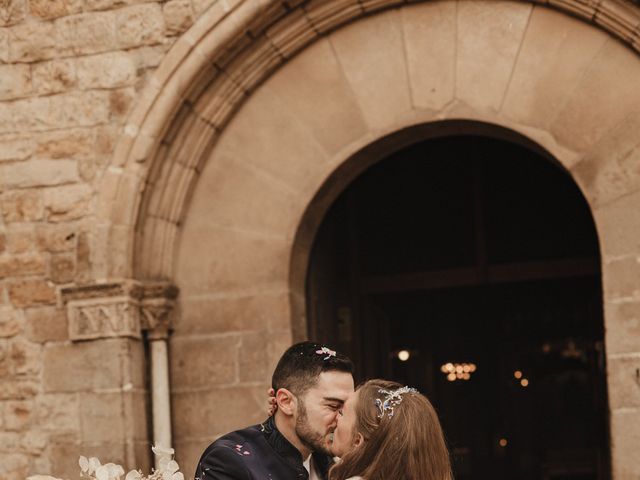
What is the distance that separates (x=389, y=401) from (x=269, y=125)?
389 cm

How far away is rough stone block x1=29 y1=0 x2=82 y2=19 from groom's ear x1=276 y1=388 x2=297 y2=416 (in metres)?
3.50

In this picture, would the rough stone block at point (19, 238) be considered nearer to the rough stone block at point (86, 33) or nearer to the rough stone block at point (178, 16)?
the rough stone block at point (86, 33)

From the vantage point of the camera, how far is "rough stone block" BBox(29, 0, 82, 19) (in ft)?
24.1

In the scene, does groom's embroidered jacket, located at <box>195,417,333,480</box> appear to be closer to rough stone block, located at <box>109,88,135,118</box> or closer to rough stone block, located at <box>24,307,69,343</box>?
rough stone block, located at <box>24,307,69,343</box>

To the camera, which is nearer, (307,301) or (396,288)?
(307,301)

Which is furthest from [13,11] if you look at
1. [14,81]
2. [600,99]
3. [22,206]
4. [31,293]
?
[600,99]

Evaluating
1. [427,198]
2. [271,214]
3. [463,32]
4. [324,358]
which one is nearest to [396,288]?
[427,198]

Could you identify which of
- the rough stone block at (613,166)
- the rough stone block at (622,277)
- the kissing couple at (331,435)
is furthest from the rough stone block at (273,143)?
the kissing couple at (331,435)

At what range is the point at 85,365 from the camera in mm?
7113

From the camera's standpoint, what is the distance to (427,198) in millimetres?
9266

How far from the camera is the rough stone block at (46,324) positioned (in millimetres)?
7184

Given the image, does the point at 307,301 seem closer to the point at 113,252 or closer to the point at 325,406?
the point at 113,252

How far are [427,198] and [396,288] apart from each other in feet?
2.74

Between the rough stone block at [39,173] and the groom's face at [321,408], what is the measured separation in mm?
3042
